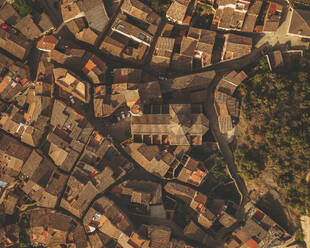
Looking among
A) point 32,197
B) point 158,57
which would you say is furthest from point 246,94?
point 32,197

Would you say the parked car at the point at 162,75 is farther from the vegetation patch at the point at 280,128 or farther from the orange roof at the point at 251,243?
the orange roof at the point at 251,243

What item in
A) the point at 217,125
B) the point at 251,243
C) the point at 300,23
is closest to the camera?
the point at 300,23

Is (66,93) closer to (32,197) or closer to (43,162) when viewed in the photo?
(43,162)

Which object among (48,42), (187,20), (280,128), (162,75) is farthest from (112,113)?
(280,128)

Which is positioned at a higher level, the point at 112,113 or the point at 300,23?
the point at 300,23

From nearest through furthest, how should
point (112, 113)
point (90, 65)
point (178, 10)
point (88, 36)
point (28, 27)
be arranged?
1. point (178, 10)
2. point (90, 65)
3. point (88, 36)
4. point (28, 27)
5. point (112, 113)

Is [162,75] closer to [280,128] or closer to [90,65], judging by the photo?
[90,65]

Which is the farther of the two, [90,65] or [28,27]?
[28,27]

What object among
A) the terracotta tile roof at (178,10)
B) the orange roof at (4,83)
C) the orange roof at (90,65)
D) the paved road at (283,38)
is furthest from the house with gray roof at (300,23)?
the orange roof at (4,83)

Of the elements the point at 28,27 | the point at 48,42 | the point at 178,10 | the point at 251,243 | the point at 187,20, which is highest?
the point at 178,10
